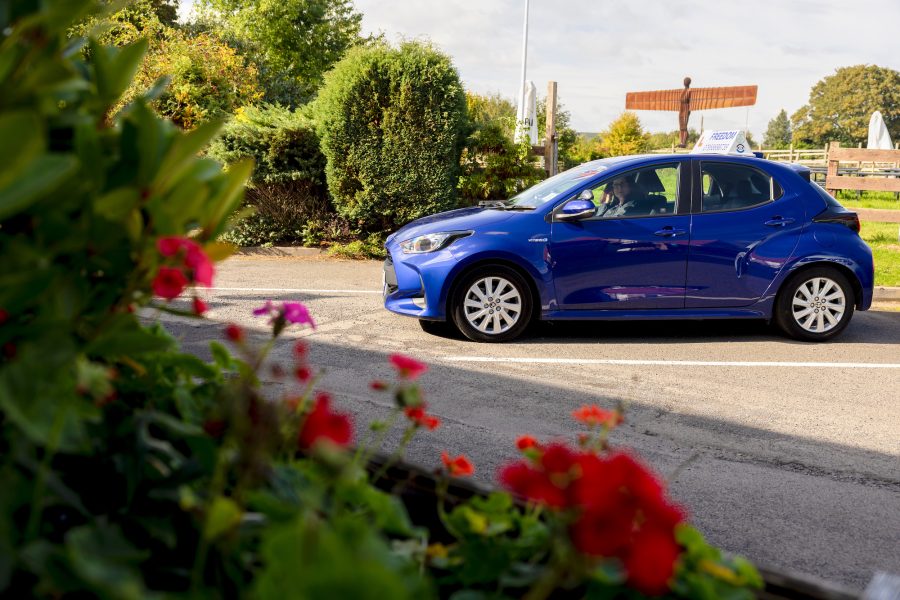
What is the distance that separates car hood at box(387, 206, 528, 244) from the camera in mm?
7512

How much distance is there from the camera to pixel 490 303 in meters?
7.40

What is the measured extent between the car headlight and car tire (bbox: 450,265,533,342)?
0.34 metres

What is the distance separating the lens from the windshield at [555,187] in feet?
25.2

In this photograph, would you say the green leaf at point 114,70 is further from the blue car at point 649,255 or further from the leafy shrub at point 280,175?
the leafy shrub at point 280,175

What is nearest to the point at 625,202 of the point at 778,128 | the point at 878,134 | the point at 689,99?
the point at 689,99

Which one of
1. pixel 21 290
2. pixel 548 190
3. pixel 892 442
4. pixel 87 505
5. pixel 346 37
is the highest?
pixel 346 37

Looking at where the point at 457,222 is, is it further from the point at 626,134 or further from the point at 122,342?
the point at 626,134

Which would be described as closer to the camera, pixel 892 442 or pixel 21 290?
pixel 21 290

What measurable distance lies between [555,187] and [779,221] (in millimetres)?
1992

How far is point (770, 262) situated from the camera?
24.8 feet

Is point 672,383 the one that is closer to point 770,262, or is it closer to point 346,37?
point 770,262

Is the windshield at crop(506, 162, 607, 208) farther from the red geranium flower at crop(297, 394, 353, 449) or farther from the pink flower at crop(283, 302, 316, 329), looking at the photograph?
the red geranium flower at crop(297, 394, 353, 449)

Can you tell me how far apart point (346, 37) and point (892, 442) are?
113 feet

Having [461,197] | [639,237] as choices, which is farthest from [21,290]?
[461,197]
